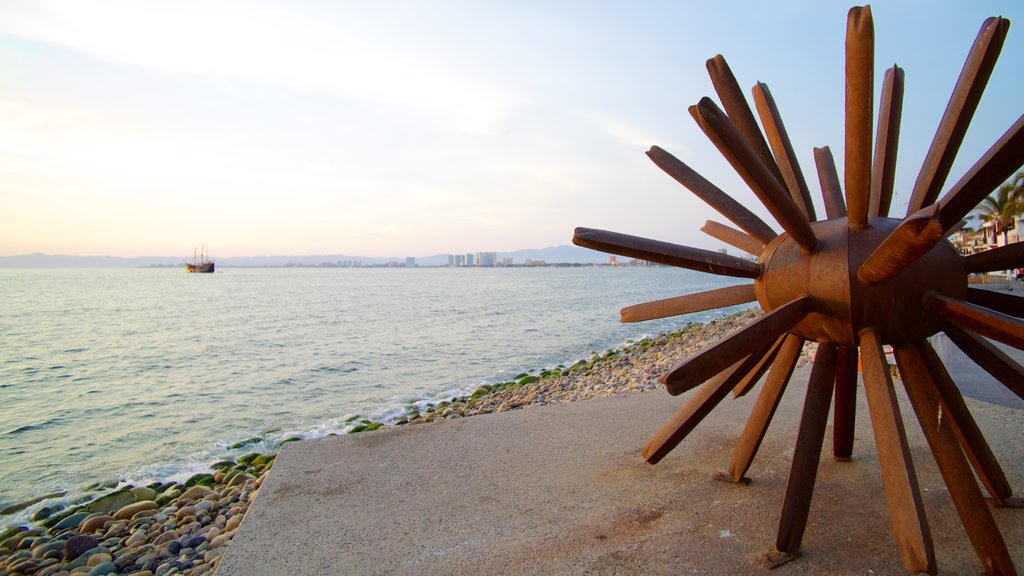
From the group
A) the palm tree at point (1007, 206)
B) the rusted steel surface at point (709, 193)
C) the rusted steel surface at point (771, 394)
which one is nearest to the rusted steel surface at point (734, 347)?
the rusted steel surface at point (771, 394)

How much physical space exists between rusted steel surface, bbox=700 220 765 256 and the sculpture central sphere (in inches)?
39.2

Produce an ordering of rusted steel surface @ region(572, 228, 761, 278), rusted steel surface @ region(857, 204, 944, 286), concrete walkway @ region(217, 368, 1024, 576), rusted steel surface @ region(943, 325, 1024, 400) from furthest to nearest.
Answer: concrete walkway @ region(217, 368, 1024, 576) < rusted steel surface @ region(572, 228, 761, 278) < rusted steel surface @ region(943, 325, 1024, 400) < rusted steel surface @ region(857, 204, 944, 286)

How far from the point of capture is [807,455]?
12.2 ft

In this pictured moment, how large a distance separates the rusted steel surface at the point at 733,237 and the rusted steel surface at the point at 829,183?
58cm

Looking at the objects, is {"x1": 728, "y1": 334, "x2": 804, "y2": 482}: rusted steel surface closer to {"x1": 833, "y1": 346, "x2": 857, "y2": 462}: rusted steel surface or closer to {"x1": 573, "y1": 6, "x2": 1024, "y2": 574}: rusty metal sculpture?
{"x1": 573, "y1": 6, "x2": 1024, "y2": 574}: rusty metal sculpture

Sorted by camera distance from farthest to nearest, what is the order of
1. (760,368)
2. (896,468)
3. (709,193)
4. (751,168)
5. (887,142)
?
(760,368)
(709,193)
(887,142)
(751,168)
(896,468)

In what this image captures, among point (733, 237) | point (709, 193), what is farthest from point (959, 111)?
point (733, 237)

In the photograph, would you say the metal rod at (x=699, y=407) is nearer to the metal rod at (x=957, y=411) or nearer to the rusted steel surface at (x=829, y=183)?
the metal rod at (x=957, y=411)

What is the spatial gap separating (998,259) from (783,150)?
1.54 m

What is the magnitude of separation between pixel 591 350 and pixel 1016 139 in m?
25.4

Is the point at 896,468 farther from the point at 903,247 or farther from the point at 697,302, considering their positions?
the point at 697,302

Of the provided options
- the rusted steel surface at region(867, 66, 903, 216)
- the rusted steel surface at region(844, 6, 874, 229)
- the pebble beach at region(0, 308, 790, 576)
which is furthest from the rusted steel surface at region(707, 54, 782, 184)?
the pebble beach at region(0, 308, 790, 576)

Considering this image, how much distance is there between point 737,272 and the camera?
4074 millimetres

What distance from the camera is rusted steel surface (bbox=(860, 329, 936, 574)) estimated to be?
282cm
